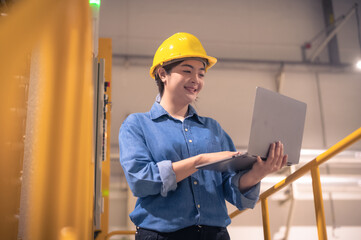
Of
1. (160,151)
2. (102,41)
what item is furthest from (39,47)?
(102,41)

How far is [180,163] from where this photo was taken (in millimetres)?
1577

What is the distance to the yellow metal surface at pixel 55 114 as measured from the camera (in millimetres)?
466

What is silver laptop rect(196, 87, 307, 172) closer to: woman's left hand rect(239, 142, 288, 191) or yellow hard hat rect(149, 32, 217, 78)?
woman's left hand rect(239, 142, 288, 191)

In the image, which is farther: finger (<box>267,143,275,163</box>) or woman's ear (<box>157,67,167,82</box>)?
woman's ear (<box>157,67,167,82</box>)

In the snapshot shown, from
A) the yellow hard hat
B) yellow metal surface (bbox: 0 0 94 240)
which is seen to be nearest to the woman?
the yellow hard hat

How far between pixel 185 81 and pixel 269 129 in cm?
54

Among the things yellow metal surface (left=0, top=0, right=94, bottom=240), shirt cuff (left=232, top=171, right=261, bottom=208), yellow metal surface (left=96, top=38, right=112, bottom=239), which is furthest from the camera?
yellow metal surface (left=96, top=38, right=112, bottom=239)

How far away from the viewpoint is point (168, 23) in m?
7.61

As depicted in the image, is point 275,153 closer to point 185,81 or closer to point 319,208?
point 319,208

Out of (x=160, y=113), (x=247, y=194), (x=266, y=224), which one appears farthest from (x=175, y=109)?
(x=266, y=224)

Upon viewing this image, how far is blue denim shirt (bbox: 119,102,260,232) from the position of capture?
158cm

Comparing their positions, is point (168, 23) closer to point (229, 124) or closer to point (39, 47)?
point (229, 124)

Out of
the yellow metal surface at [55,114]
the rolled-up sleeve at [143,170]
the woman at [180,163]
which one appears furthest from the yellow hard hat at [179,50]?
the yellow metal surface at [55,114]

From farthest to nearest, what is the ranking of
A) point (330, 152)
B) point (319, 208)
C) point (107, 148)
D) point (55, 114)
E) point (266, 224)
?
point (107, 148) → point (266, 224) → point (319, 208) → point (330, 152) → point (55, 114)
